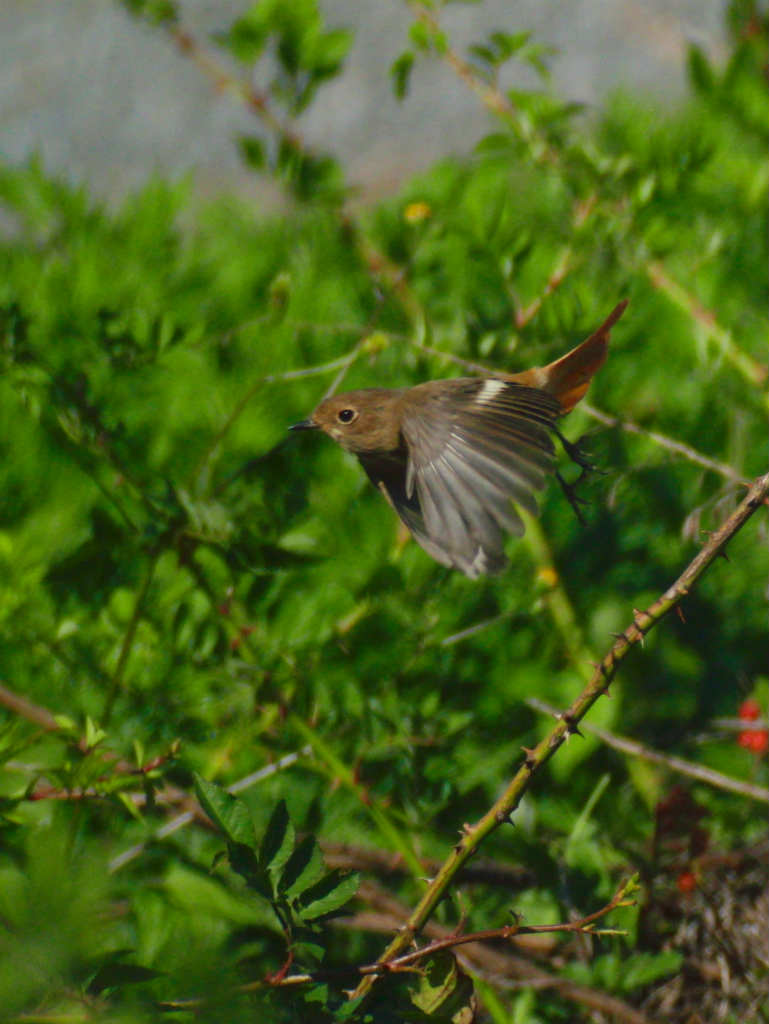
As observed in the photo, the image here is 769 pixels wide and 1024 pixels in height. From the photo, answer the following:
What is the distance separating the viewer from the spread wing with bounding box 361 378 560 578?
115 cm

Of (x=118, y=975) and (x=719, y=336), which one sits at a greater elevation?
(x=118, y=975)

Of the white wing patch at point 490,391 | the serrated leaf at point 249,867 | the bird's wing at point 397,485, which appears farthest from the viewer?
the bird's wing at point 397,485

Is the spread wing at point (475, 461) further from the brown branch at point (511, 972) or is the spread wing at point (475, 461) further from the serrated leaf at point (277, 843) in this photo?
the brown branch at point (511, 972)

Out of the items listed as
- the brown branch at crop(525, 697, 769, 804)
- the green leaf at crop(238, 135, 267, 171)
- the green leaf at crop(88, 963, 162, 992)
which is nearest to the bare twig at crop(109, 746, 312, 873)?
the brown branch at crop(525, 697, 769, 804)

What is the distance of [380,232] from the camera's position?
8.97 feet

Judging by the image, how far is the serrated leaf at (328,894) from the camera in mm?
1040

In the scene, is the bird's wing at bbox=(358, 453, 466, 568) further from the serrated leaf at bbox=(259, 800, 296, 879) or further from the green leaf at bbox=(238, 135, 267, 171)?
the green leaf at bbox=(238, 135, 267, 171)

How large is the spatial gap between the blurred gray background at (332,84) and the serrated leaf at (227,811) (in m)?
3.03

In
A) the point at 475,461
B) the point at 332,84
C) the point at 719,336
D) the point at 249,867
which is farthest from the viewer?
the point at 332,84

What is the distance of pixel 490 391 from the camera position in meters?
1.32

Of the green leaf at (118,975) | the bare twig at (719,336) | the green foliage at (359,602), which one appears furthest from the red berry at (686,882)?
the green leaf at (118,975)

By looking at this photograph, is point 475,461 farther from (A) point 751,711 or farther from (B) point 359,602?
(A) point 751,711

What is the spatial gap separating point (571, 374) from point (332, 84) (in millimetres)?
2762

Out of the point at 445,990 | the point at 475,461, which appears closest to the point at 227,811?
the point at 445,990
